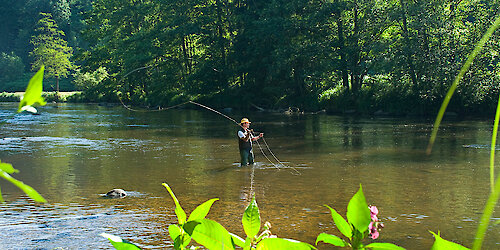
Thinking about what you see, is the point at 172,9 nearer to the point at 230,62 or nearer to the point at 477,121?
the point at 230,62

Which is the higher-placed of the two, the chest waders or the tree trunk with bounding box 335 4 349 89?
the tree trunk with bounding box 335 4 349 89

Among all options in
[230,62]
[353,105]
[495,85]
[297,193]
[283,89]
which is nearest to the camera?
[297,193]

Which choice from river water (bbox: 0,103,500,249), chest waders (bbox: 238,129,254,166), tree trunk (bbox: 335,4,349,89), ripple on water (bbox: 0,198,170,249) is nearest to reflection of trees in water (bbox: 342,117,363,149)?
river water (bbox: 0,103,500,249)

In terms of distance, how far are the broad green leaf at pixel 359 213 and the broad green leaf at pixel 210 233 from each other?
0.26 meters

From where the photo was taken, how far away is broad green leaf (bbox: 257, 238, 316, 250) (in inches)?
43.7

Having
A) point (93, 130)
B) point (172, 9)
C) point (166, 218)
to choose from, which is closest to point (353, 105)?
point (93, 130)

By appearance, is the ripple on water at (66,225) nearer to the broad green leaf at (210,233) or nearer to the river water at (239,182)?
the river water at (239,182)

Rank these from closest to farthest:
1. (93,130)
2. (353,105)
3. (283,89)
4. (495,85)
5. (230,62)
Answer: (93,130)
(495,85)
(353,105)
(283,89)
(230,62)

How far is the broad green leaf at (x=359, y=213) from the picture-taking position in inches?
39.6

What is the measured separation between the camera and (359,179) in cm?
1151

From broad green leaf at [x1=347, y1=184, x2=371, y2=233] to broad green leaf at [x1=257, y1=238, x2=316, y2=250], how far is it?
0.12 m

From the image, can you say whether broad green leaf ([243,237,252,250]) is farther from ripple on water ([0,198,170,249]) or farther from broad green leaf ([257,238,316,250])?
ripple on water ([0,198,170,249])

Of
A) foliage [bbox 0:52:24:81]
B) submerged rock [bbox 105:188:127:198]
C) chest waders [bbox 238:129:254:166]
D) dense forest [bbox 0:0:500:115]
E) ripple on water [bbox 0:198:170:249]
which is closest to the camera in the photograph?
ripple on water [bbox 0:198:170:249]

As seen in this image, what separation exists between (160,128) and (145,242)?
18.0 metres
